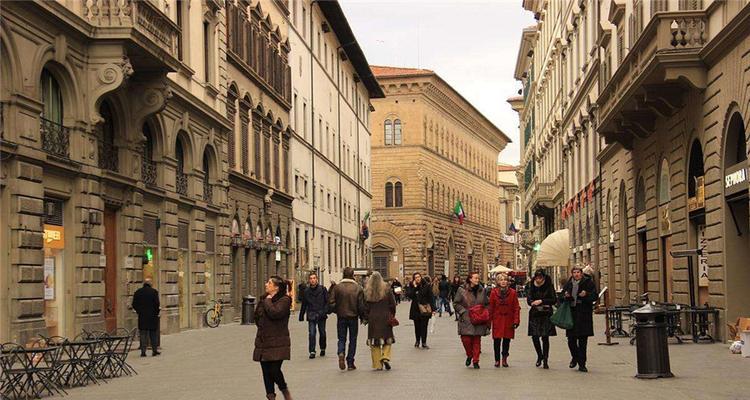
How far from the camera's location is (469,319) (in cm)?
2067

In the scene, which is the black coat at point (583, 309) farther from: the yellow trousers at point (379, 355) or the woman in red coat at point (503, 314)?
the yellow trousers at point (379, 355)

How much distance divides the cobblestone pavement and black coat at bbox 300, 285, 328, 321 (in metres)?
0.88

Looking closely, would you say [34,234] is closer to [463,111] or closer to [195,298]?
[195,298]

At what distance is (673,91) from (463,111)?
91793 millimetres

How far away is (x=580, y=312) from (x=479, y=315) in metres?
1.69

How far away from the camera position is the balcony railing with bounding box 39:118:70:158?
963 inches

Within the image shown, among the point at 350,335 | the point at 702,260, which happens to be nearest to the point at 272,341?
the point at 350,335

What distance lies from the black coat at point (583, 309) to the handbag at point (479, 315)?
1364 mm

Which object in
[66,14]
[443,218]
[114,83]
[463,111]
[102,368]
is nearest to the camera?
[102,368]

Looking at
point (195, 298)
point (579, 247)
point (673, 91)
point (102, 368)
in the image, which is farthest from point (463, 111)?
point (102, 368)

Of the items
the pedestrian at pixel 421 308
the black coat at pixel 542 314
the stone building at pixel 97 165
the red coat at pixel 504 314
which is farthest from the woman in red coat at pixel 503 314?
the stone building at pixel 97 165

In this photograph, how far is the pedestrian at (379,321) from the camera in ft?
67.2

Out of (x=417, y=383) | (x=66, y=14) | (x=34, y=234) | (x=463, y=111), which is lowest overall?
(x=417, y=383)

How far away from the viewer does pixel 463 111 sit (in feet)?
390
